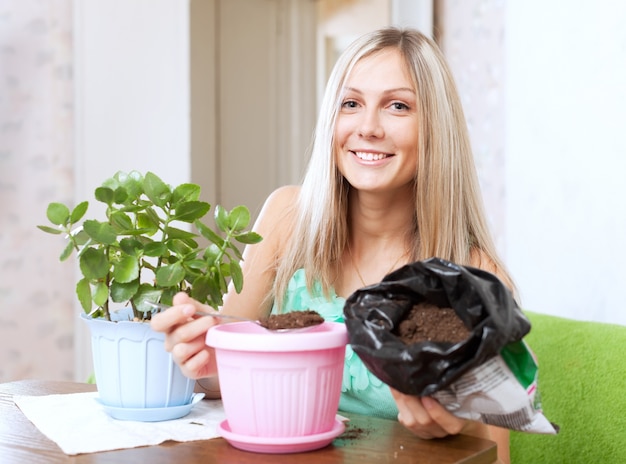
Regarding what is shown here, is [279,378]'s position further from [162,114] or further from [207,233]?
[162,114]

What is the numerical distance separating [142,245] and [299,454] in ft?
1.11

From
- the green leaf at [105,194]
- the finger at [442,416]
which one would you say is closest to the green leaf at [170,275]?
the green leaf at [105,194]

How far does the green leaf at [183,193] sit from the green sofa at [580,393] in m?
0.77

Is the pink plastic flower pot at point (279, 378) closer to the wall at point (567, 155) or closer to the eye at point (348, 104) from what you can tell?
the eye at point (348, 104)

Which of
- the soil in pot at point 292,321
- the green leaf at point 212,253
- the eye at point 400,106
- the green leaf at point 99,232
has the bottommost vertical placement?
the soil in pot at point 292,321

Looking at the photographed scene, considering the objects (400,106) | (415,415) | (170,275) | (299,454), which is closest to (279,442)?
(299,454)

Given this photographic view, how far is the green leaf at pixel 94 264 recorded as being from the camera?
99cm

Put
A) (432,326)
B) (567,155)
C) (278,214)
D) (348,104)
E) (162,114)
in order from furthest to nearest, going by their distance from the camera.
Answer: (162,114) → (567,155) → (278,214) → (348,104) → (432,326)

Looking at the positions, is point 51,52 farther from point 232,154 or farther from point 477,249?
point 477,249

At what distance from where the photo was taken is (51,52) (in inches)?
119

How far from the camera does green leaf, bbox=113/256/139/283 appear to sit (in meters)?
1.00

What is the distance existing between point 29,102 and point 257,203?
3.36 ft

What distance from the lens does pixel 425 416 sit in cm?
89

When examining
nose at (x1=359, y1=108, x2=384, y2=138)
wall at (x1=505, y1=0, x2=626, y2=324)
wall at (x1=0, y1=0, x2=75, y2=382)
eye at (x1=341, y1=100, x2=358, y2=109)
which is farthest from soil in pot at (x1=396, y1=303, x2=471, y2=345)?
wall at (x1=0, y1=0, x2=75, y2=382)
